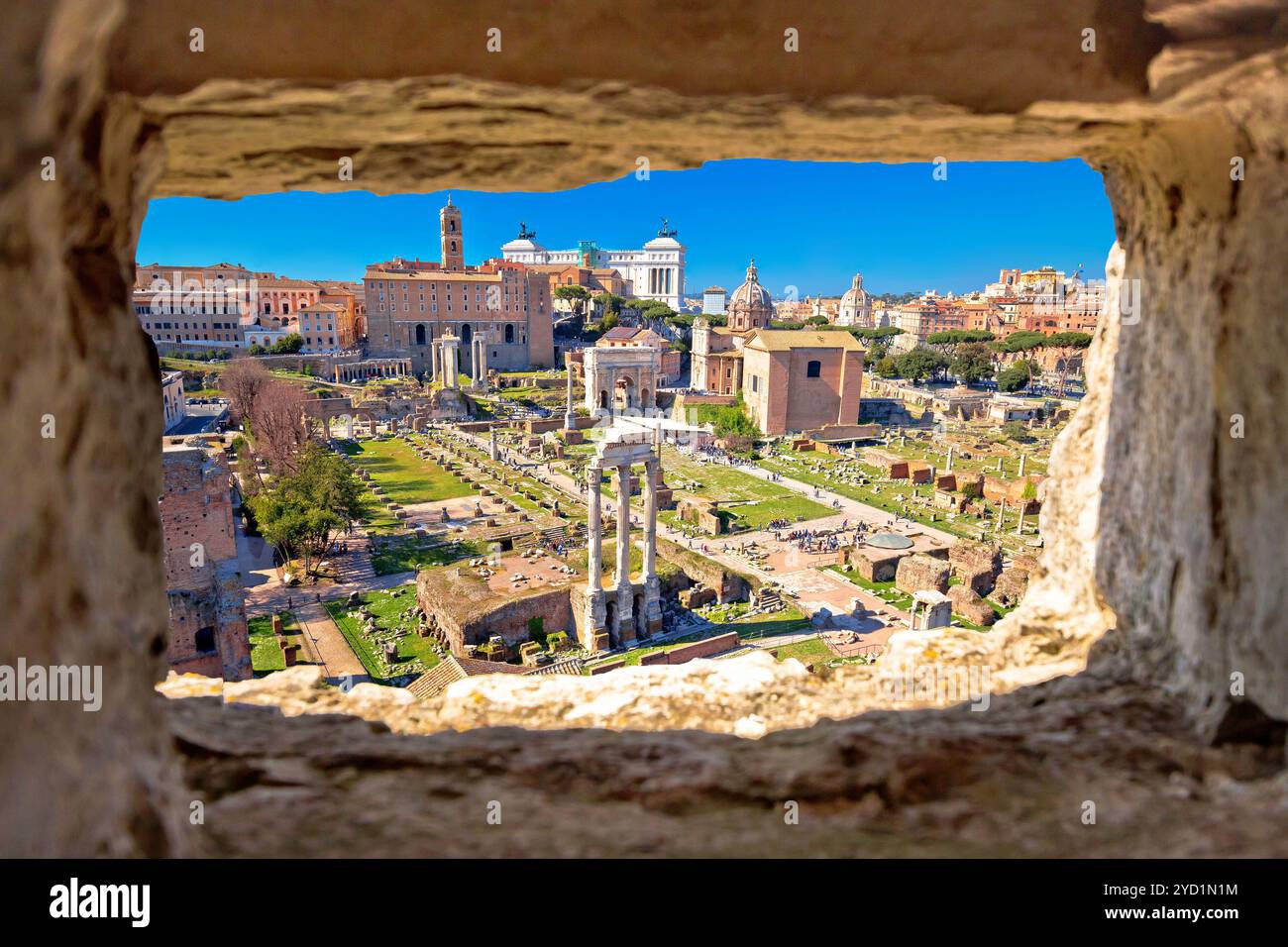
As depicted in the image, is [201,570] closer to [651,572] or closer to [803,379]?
[651,572]

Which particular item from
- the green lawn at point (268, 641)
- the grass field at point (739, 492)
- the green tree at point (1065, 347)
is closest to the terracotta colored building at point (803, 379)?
the grass field at point (739, 492)

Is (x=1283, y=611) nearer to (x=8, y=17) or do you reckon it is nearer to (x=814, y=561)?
(x=8, y=17)

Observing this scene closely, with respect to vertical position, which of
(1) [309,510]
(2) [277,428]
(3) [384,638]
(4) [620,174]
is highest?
(4) [620,174]

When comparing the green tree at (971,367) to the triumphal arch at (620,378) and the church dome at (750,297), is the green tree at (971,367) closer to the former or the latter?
the church dome at (750,297)

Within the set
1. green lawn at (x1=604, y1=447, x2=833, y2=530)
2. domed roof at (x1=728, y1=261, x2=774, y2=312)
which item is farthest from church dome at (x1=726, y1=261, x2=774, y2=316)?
green lawn at (x1=604, y1=447, x2=833, y2=530)

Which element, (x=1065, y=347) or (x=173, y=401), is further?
(x=1065, y=347)

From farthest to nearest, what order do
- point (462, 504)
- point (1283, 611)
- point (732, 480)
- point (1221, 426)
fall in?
1. point (732, 480)
2. point (462, 504)
3. point (1221, 426)
4. point (1283, 611)

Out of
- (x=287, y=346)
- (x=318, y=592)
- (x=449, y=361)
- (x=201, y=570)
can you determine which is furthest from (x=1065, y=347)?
(x=201, y=570)

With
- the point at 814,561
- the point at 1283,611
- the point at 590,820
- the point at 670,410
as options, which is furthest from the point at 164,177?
the point at 670,410
